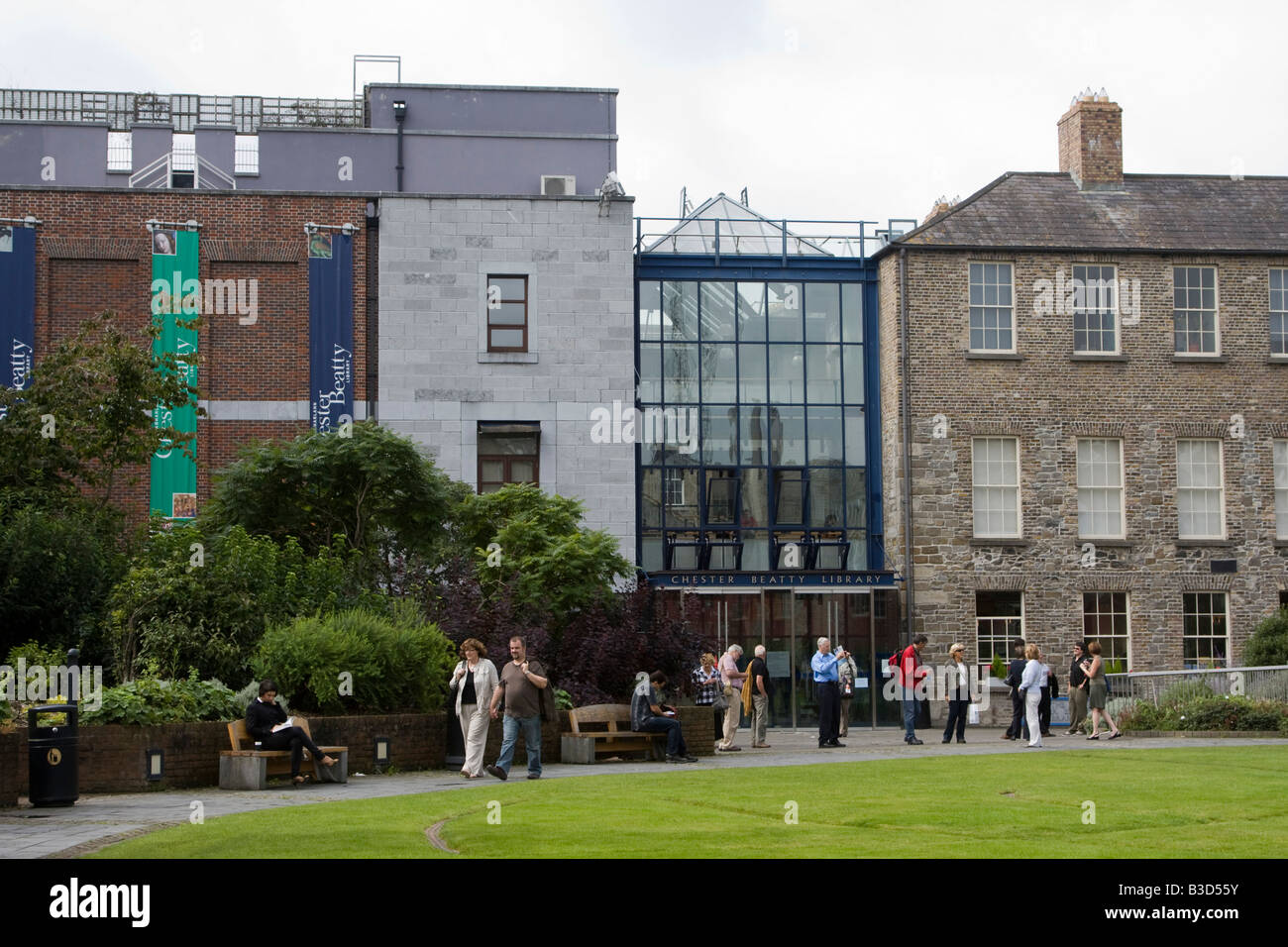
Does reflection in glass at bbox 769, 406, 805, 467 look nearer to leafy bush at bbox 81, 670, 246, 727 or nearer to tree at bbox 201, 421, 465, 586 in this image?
tree at bbox 201, 421, 465, 586

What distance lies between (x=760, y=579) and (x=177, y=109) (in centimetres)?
2342

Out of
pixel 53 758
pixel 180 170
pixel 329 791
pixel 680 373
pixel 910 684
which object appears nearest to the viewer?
pixel 53 758

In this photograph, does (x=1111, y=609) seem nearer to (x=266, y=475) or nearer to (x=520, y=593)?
(x=520, y=593)

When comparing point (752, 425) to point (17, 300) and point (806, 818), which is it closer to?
point (17, 300)

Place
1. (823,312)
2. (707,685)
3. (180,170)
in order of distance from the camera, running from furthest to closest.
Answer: (180,170), (823,312), (707,685)

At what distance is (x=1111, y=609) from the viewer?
116 feet

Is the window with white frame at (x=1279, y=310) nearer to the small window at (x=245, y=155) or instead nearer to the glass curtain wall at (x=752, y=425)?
the glass curtain wall at (x=752, y=425)

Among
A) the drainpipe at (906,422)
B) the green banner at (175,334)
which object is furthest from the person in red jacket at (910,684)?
the green banner at (175,334)

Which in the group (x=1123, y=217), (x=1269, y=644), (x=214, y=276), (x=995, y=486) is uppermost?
(x=1123, y=217)

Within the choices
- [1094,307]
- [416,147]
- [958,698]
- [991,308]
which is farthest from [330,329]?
[1094,307]

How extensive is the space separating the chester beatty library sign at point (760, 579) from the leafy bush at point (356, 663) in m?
12.6

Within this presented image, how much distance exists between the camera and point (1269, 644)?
33.1 metres

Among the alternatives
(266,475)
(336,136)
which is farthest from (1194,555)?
(336,136)
